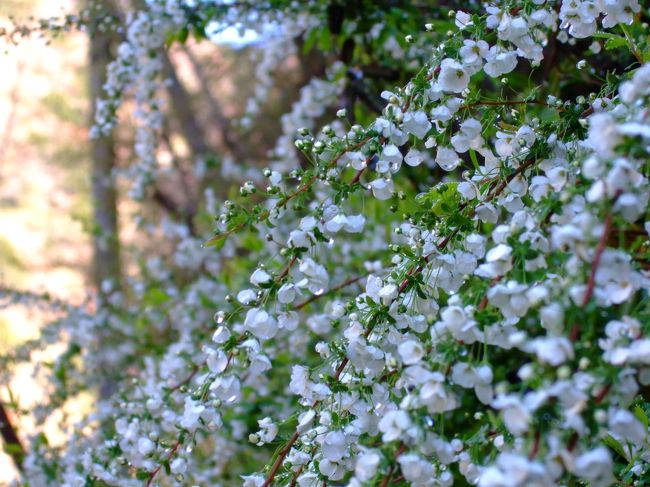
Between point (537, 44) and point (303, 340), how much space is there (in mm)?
1276

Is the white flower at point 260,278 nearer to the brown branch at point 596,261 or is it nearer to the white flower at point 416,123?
the white flower at point 416,123

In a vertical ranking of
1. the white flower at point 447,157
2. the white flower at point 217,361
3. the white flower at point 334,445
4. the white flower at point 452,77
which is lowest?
the white flower at point 334,445

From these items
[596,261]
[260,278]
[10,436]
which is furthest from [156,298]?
[596,261]

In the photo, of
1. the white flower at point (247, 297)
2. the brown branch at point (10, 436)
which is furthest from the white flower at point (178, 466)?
the brown branch at point (10, 436)

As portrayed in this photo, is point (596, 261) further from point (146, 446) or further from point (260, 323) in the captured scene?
point (146, 446)

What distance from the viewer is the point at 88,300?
3.48 m

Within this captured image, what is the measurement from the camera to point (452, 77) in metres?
1.27

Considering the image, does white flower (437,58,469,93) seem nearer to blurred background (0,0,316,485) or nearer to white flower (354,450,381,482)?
white flower (354,450,381,482)

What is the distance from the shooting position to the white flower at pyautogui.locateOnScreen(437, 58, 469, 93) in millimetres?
1259

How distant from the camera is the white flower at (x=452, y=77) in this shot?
1259 millimetres

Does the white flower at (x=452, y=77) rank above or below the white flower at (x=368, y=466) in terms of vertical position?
above

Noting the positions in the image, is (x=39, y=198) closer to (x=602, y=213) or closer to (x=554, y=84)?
(x=554, y=84)

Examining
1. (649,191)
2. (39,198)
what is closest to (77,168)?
(39,198)

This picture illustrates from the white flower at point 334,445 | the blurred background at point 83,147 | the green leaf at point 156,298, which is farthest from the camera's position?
the blurred background at point 83,147
